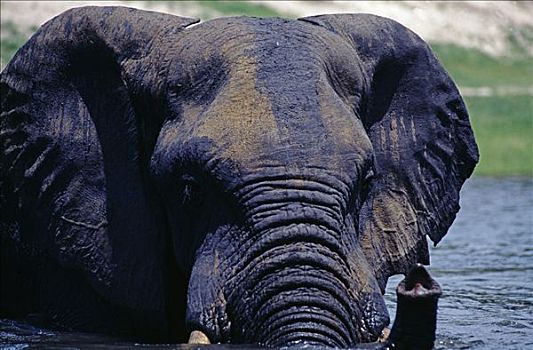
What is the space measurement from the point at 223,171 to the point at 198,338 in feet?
1.71

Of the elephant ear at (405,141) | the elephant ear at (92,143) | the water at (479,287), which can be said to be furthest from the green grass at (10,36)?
the elephant ear at (405,141)

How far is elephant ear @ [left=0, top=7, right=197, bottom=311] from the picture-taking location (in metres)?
5.86

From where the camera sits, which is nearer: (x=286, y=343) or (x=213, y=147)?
(x=286, y=343)

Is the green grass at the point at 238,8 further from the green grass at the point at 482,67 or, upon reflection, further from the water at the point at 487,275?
the water at the point at 487,275

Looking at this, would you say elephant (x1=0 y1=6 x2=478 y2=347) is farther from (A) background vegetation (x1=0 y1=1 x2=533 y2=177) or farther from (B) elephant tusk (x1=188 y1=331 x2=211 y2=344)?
(A) background vegetation (x1=0 y1=1 x2=533 y2=177)

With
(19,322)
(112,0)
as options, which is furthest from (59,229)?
(112,0)

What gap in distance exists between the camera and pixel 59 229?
614cm

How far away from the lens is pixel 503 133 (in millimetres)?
25078

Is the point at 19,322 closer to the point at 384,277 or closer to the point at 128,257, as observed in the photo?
the point at 128,257

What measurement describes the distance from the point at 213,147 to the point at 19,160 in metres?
1.30

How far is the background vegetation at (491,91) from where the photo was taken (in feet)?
74.4

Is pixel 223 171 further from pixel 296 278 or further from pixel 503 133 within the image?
pixel 503 133

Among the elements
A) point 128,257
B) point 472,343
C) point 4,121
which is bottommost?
point 472,343

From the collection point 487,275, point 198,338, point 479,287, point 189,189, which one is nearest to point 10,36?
point 487,275
